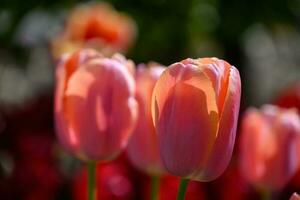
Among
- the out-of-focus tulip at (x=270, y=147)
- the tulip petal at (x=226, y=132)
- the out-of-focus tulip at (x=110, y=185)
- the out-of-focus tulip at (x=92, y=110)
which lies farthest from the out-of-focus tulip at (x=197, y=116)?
the out-of-focus tulip at (x=110, y=185)

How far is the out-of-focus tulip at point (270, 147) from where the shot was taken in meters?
0.86

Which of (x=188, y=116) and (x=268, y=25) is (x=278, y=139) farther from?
(x=268, y=25)

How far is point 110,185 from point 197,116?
1.52 feet

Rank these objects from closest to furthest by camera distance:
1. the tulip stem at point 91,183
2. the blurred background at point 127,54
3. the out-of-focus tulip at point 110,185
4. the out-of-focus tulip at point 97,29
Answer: the tulip stem at point 91,183 → the out-of-focus tulip at point 110,185 → the blurred background at point 127,54 → the out-of-focus tulip at point 97,29

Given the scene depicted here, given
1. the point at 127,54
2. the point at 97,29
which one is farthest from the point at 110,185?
the point at 127,54

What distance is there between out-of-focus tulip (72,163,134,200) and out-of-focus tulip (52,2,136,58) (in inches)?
30.3

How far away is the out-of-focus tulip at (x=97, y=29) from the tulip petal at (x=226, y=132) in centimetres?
125

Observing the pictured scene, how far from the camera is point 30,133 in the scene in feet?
4.67

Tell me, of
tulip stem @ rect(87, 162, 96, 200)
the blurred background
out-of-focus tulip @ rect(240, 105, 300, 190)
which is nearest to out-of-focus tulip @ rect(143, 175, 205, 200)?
the blurred background

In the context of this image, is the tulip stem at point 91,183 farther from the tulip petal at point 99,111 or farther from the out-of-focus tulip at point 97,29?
the out-of-focus tulip at point 97,29

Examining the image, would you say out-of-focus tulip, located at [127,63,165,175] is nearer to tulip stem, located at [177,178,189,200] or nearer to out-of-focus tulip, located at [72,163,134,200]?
tulip stem, located at [177,178,189,200]

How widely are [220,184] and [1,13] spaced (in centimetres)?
141

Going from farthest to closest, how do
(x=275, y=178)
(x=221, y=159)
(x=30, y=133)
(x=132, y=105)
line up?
(x=30, y=133), (x=275, y=178), (x=132, y=105), (x=221, y=159)

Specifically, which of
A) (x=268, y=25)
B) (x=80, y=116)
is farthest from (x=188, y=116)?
(x=268, y=25)
